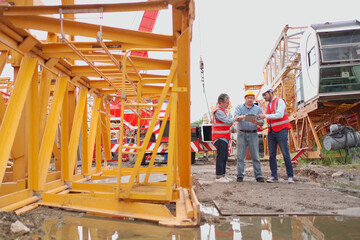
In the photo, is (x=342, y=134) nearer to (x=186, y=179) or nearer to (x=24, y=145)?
(x=186, y=179)

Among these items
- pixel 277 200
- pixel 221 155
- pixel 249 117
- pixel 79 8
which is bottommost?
pixel 277 200

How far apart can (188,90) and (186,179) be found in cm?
110

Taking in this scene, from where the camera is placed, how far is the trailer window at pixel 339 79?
7.64 metres

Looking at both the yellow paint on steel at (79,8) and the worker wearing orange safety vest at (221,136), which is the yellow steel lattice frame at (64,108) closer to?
the yellow paint on steel at (79,8)

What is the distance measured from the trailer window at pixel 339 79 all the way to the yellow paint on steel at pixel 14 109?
7.08m

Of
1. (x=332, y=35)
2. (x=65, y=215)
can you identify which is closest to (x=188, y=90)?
(x=65, y=215)

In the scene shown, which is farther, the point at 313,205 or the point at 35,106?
the point at 35,106

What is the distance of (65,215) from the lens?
2.96 metres

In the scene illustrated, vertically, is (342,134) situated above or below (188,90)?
below

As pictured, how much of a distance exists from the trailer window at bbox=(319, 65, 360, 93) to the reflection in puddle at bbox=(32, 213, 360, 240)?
6.01m

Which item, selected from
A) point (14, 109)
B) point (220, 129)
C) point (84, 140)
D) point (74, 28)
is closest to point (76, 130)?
point (84, 140)

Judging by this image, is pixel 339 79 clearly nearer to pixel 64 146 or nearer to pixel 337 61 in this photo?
pixel 337 61

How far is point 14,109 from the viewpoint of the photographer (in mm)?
3287

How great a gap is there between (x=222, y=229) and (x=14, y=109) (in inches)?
103
